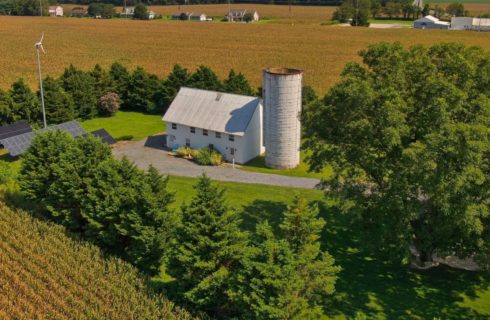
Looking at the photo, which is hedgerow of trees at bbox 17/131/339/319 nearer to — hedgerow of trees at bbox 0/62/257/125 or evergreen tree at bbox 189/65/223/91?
hedgerow of trees at bbox 0/62/257/125

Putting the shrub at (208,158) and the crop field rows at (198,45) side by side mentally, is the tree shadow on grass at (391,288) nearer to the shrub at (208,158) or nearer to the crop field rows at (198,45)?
the shrub at (208,158)

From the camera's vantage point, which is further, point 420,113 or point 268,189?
point 268,189

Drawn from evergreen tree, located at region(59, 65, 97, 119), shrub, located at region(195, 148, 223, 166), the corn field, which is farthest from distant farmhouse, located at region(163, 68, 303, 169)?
the corn field

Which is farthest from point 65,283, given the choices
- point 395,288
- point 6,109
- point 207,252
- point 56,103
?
point 56,103

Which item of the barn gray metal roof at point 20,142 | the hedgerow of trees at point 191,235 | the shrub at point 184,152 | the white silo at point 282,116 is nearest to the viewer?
the hedgerow of trees at point 191,235

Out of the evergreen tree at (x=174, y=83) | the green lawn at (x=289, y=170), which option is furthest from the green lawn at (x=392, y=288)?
the evergreen tree at (x=174, y=83)

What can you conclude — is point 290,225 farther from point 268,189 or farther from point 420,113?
point 268,189

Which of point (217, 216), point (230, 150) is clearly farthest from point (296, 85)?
point (217, 216)
